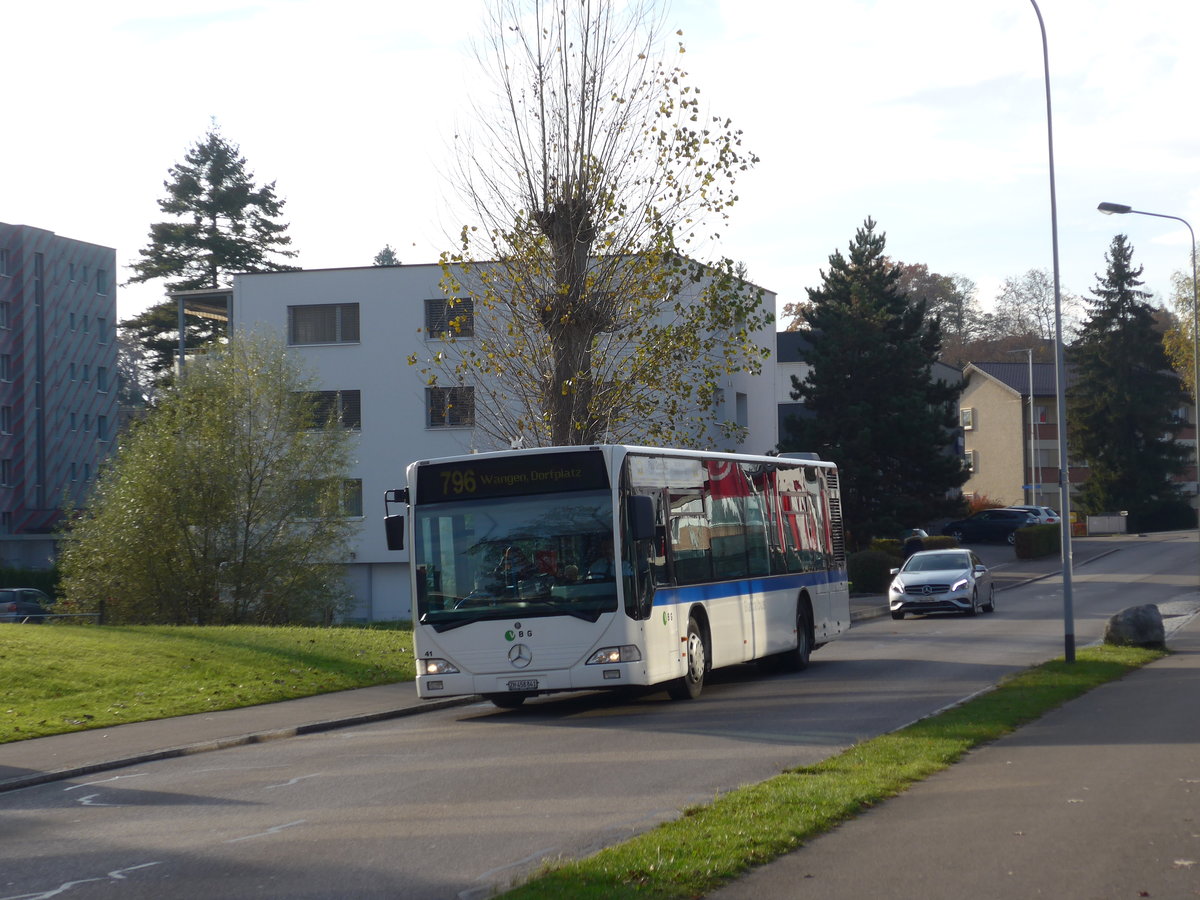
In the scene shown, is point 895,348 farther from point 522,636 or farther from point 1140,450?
point 522,636

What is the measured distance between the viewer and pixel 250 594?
3262cm

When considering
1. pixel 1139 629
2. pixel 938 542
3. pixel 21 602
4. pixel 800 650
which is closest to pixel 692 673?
pixel 800 650

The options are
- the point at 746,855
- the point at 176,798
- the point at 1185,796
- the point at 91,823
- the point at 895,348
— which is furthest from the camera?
the point at 895,348

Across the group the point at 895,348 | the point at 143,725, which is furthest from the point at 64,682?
the point at 895,348

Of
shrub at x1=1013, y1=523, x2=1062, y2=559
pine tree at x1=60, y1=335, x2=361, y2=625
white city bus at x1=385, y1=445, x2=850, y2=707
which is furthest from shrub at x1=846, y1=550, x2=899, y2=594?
white city bus at x1=385, y1=445, x2=850, y2=707

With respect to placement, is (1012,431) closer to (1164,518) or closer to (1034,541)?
(1164,518)

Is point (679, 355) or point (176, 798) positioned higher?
point (679, 355)

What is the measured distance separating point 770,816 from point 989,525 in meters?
64.8

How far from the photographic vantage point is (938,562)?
117 ft

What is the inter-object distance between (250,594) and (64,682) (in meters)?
14.2

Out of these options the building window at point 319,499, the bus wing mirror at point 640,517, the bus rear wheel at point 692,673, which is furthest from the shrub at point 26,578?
the bus wing mirror at point 640,517

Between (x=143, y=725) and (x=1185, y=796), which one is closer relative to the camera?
(x=1185, y=796)

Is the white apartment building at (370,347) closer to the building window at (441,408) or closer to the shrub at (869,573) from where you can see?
the building window at (441,408)

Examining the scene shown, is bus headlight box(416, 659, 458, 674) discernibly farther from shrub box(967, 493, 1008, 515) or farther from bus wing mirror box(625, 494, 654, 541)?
shrub box(967, 493, 1008, 515)
